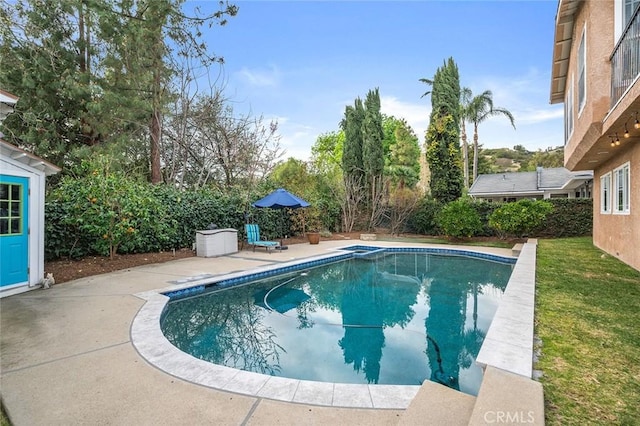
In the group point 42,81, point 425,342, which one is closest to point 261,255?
point 425,342

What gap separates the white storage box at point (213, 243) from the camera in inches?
443

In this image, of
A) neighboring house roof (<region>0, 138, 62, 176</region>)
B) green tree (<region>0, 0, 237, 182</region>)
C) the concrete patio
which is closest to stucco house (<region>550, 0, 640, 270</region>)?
the concrete patio

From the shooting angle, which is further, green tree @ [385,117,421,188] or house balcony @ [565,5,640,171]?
green tree @ [385,117,421,188]

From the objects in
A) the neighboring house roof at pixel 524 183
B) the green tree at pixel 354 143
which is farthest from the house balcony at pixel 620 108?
the neighboring house roof at pixel 524 183

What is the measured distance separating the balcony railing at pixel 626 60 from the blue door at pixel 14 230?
1083 centimetres

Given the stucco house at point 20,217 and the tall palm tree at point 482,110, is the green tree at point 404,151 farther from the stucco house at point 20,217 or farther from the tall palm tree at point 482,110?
the stucco house at point 20,217

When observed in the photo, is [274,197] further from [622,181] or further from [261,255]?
[622,181]

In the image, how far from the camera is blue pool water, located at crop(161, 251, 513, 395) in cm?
425

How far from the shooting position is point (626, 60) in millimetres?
5730

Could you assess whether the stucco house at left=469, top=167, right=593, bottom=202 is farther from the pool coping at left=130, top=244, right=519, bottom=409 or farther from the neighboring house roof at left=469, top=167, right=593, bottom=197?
the pool coping at left=130, top=244, right=519, bottom=409

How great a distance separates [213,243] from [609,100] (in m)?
11.4

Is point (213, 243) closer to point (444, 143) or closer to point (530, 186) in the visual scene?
point (444, 143)

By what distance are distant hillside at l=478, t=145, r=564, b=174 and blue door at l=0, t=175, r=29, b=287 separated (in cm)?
4352

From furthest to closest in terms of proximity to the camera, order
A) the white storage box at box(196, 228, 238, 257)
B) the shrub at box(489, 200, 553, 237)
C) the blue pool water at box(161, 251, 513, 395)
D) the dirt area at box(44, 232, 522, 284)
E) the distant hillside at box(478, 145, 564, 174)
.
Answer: the distant hillside at box(478, 145, 564, 174) < the shrub at box(489, 200, 553, 237) < the white storage box at box(196, 228, 238, 257) < the dirt area at box(44, 232, 522, 284) < the blue pool water at box(161, 251, 513, 395)
